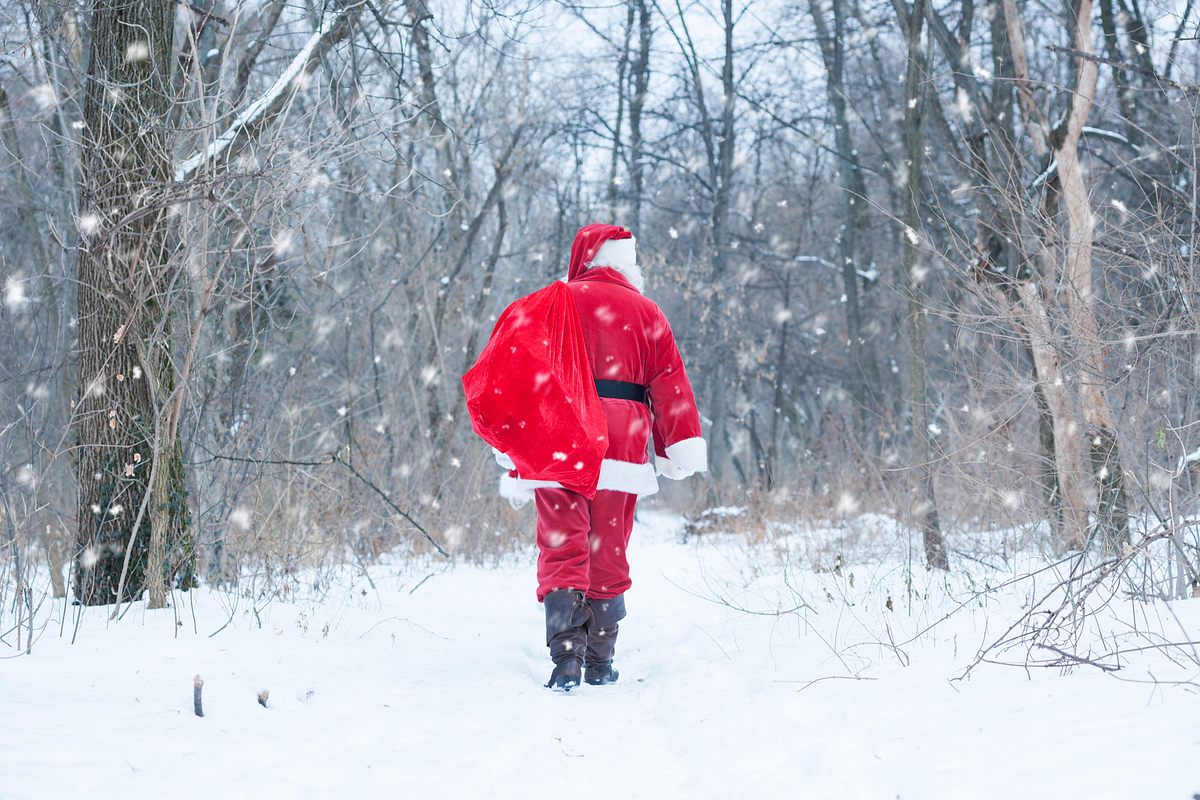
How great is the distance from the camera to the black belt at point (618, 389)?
14.0ft

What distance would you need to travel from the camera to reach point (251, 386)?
6473 mm

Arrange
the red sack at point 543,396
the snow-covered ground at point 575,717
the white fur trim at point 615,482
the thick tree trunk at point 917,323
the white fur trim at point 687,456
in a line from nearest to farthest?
the snow-covered ground at point 575,717, the red sack at point 543,396, the white fur trim at point 615,482, the white fur trim at point 687,456, the thick tree trunk at point 917,323

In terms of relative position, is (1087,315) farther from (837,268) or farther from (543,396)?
(837,268)

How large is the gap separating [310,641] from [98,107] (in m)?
2.77

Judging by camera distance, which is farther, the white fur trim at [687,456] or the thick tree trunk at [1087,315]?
the white fur trim at [687,456]

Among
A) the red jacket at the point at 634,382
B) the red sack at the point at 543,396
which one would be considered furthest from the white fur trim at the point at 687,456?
the red sack at the point at 543,396

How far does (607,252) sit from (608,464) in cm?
108

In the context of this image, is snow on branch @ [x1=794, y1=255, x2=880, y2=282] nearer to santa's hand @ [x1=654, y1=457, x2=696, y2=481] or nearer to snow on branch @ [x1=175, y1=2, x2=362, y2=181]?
snow on branch @ [x1=175, y1=2, x2=362, y2=181]

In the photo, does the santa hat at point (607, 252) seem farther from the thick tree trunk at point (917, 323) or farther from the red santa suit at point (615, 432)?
the thick tree trunk at point (917, 323)

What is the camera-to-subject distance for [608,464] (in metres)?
4.19

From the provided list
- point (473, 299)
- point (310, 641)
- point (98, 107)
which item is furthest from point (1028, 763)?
point (473, 299)

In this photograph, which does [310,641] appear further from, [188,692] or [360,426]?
[360,426]

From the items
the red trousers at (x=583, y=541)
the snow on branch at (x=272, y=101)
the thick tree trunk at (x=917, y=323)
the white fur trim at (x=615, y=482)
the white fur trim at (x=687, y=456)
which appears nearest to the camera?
the red trousers at (x=583, y=541)

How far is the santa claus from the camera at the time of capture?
4070 mm
